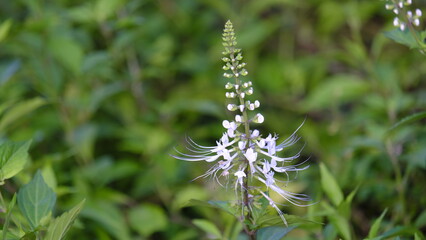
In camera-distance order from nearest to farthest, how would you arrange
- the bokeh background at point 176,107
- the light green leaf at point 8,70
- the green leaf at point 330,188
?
1. the green leaf at point 330,188
2. the bokeh background at point 176,107
3. the light green leaf at point 8,70

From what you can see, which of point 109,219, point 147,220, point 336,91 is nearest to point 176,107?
point 147,220

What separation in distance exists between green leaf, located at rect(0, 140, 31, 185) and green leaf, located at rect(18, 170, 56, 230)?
0.10m

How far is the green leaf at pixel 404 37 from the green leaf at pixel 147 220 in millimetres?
1525

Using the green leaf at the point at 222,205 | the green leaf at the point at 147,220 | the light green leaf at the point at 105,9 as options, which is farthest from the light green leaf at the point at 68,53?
the green leaf at the point at 222,205

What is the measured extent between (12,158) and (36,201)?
160mm

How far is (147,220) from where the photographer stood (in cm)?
274

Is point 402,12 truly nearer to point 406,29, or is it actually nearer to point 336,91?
point 406,29

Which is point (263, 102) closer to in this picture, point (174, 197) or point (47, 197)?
point (174, 197)

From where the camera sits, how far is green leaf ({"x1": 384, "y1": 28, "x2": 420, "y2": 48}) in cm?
171

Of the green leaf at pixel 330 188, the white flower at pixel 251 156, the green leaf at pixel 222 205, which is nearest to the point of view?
the white flower at pixel 251 156

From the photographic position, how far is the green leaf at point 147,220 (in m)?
2.68

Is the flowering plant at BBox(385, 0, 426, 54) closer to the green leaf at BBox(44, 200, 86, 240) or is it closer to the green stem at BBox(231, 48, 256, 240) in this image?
the green stem at BBox(231, 48, 256, 240)

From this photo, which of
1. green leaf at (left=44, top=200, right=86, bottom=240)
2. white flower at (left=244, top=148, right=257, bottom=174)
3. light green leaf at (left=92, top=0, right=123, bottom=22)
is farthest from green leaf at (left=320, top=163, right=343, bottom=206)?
light green leaf at (left=92, top=0, right=123, bottom=22)

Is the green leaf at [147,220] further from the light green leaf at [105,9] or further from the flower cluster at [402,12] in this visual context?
the flower cluster at [402,12]
